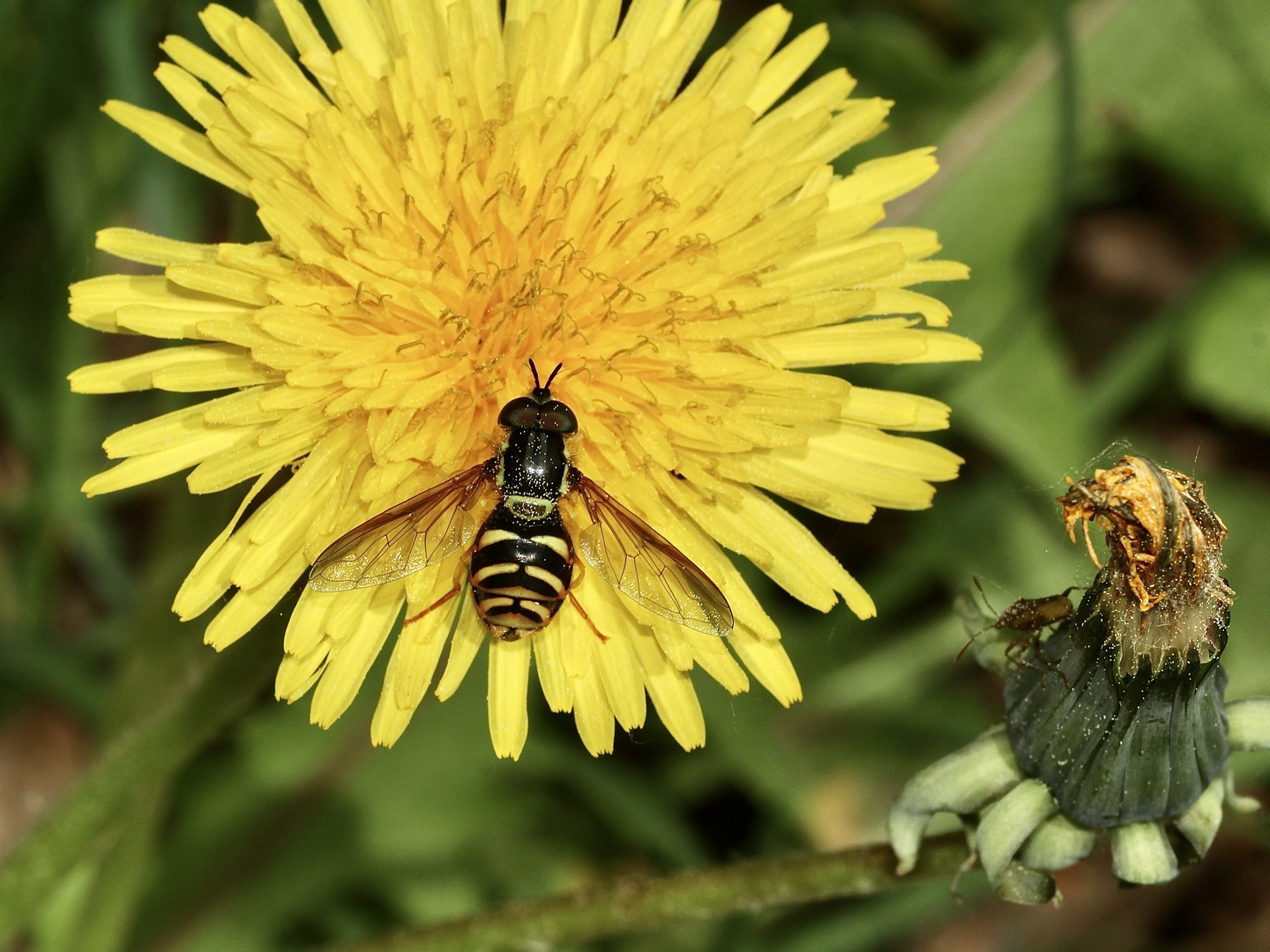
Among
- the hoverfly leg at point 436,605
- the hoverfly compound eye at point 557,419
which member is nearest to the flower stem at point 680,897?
the hoverfly leg at point 436,605

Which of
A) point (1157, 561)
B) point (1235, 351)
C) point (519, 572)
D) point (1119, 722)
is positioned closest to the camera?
point (1157, 561)

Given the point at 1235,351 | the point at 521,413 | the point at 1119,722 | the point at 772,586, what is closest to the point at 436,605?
the point at 521,413

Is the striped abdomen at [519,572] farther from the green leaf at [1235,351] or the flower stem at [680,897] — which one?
the green leaf at [1235,351]

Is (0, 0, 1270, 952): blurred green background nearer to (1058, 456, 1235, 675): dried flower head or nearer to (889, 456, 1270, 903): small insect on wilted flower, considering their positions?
(889, 456, 1270, 903): small insect on wilted flower

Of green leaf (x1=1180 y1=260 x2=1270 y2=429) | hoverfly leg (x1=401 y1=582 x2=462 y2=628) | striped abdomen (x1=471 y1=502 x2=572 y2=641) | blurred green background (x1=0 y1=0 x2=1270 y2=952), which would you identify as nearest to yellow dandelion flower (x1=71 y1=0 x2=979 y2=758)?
hoverfly leg (x1=401 y1=582 x2=462 y2=628)

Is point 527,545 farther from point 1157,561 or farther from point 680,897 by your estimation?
point 1157,561

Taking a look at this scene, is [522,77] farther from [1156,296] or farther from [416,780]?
[1156,296]
